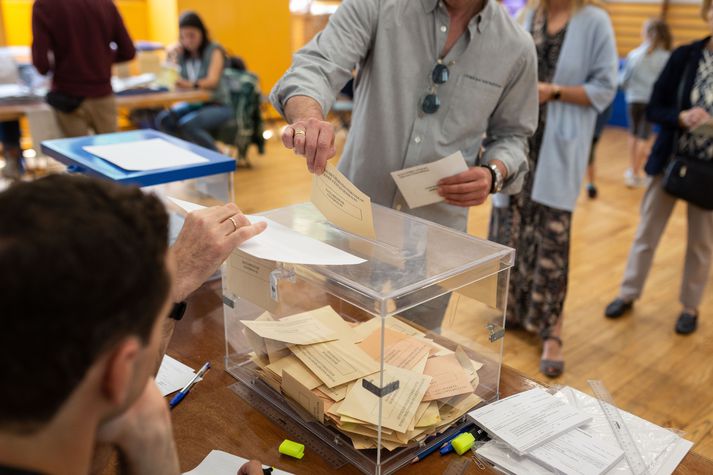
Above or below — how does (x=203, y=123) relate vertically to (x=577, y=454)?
below

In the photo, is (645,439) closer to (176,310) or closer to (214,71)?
(176,310)

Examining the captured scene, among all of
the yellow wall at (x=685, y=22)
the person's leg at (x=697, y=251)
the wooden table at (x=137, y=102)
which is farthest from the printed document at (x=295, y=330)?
the yellow wall at (x=685, y=22)

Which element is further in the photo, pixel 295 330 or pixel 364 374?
pixel 295 330

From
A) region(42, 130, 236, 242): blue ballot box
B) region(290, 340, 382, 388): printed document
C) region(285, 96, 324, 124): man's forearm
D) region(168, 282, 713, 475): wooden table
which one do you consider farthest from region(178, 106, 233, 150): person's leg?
region(290, 340, 382, 388): printed document

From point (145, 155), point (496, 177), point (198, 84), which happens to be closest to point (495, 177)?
point (496, 177)

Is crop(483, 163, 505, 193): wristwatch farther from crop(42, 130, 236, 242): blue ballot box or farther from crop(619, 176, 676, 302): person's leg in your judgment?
crop(619, 176, 676, 302): person's leg

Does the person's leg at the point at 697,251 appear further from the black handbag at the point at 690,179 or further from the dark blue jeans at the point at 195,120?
the dark blue jeans at the point at 195,120

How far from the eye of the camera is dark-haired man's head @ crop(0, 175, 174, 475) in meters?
0.51

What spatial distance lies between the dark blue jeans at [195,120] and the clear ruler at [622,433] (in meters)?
4.45

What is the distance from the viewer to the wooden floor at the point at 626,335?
2.58 meters

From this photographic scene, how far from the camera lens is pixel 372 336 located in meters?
A: 1.09

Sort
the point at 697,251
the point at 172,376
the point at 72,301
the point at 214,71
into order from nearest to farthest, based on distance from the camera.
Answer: the point at 72,301, the point at 172,376, the point at 697,251, the point at 214,71

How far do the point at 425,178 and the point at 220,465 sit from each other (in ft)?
2.66

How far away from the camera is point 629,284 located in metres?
3.27
